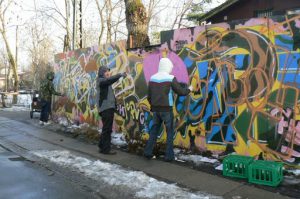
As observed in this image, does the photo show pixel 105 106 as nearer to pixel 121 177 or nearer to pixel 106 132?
pixel 106 132

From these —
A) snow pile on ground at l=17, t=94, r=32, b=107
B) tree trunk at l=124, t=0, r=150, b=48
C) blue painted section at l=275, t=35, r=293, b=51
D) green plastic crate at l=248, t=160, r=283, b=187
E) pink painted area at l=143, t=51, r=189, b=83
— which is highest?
tree trunk at l=124, t=0, r=150, b=48

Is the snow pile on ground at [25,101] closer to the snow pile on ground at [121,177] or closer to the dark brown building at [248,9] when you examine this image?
the dark brown building at [248,9]

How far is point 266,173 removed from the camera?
5.67 metres

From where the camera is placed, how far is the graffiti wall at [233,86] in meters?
6.11

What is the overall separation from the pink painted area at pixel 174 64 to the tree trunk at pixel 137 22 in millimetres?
1088

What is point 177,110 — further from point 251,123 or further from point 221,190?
point 221,190

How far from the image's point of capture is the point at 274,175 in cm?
556

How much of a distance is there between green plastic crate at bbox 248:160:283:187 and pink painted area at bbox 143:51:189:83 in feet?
8.44

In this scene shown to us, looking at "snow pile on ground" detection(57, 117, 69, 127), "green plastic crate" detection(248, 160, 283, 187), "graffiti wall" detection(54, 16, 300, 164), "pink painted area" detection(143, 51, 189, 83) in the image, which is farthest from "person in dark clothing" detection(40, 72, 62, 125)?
"green plastic crate" detection(248, 160, 283, 187)

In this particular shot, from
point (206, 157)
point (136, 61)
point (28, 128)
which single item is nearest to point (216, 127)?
point (206, 157)

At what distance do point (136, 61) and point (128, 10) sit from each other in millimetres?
1589

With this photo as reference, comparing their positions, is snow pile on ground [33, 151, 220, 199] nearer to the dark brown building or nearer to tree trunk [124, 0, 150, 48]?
tree trunk [124, 0, 150, 48]

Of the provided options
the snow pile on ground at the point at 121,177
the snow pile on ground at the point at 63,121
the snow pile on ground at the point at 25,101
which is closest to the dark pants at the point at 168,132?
the snow pile on ground at the point at 121,177

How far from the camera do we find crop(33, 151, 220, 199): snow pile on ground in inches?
215
